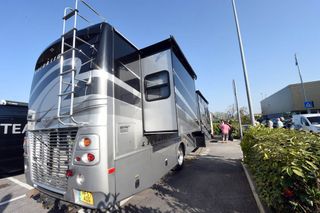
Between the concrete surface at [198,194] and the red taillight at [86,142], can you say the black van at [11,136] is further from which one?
the concrete surface at [198,194]

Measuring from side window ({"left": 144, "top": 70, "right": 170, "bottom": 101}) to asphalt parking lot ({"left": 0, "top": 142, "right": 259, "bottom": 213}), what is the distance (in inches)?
86.4

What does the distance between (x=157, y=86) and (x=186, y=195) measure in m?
2.55

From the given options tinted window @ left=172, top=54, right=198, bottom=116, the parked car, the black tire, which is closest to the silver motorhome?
tinted window @ left=172, top=54, right=198, bottom=116

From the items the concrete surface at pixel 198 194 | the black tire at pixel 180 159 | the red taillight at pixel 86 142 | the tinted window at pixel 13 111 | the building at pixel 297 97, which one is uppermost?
the building at pixel 297 97

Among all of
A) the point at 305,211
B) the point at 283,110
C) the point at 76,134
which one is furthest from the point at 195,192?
the point at 283,110

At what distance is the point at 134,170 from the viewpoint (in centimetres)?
296

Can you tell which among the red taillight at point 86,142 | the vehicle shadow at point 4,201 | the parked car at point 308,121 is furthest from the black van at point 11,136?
the parked car at point 308,121

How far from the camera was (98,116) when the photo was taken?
2.48 m

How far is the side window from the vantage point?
12.2ft

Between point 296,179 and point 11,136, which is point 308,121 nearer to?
point 296,179

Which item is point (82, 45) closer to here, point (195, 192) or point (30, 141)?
point (30, 141)

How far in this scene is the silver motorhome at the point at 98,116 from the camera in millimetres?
2447

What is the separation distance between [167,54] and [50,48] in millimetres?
2468

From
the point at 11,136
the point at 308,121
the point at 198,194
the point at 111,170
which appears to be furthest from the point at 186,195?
the point at 308,121
